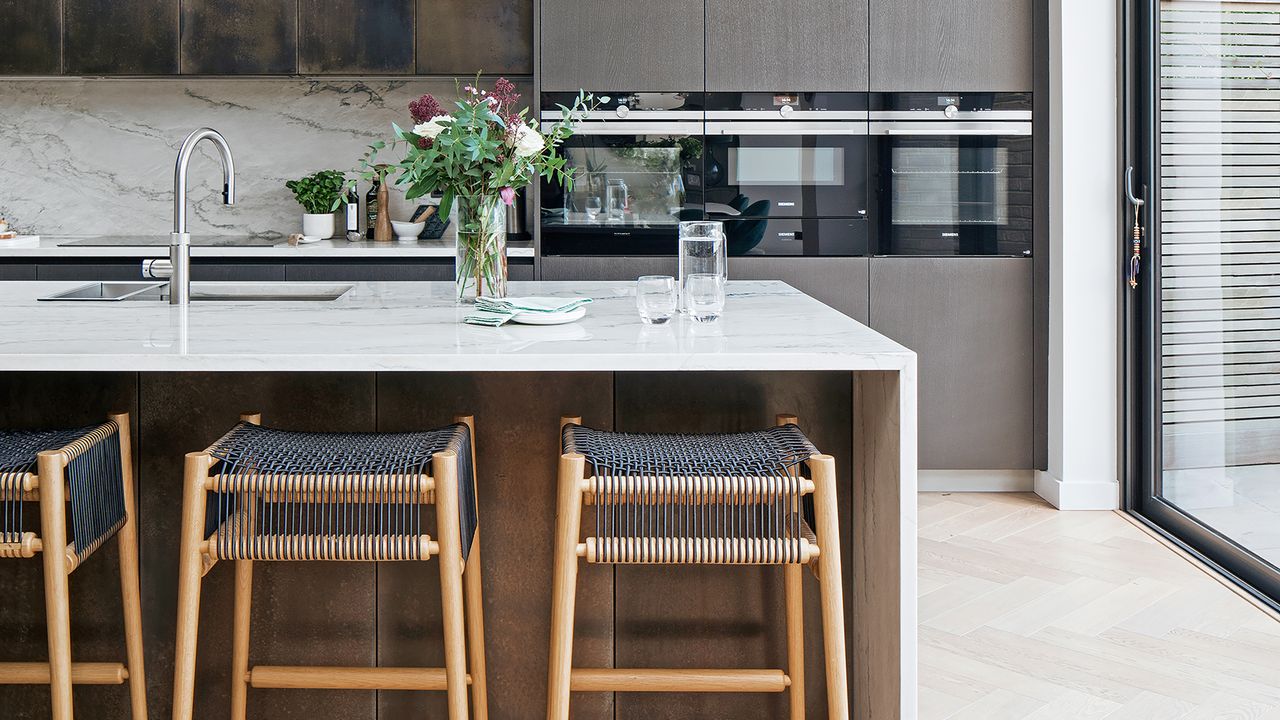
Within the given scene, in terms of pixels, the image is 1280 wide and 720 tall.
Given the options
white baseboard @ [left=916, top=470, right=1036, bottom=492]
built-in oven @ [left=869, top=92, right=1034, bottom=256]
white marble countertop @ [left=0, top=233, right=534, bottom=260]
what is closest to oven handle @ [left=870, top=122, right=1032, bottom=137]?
built-in oven @ [left=869, top=92, right=1034, bottom=256]

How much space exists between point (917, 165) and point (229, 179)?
2442mm

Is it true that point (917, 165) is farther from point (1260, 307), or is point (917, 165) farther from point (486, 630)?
point (486, 630)

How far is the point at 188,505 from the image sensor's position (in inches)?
60.4

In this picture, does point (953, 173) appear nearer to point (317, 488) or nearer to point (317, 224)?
point (317, 224)

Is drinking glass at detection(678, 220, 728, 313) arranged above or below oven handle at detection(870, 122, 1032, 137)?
below

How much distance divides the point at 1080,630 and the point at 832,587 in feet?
4.50

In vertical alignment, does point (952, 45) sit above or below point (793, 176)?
above

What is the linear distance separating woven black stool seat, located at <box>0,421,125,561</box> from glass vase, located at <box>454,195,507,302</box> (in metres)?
0.73

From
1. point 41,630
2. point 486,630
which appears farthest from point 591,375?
point 41,630

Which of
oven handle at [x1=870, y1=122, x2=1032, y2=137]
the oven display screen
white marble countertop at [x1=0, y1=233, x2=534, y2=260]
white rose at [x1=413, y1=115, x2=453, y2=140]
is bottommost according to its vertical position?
white marble countertop at [x1=0, y1=233, x2=534, y2=260]

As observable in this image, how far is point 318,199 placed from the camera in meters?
4.32

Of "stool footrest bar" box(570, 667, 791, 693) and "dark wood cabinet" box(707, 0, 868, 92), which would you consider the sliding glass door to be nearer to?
"dark wood cabinet" box(707, 0, 868, 92)

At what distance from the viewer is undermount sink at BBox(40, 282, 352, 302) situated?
8.00 ft

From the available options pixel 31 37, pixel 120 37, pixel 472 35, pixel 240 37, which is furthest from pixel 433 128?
pixel 31 37
